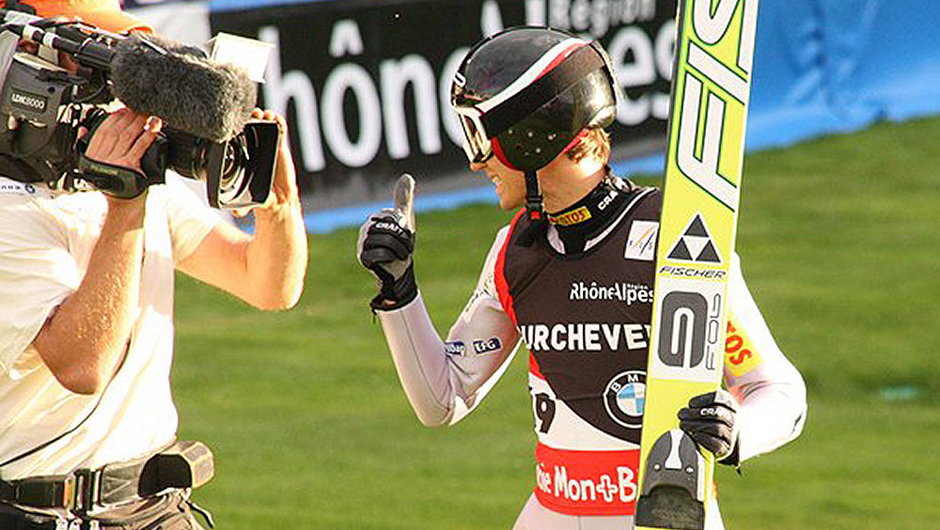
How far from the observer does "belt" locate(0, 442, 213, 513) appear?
17.0 feet

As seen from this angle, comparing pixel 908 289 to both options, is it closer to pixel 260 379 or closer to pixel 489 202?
pixel 489 202

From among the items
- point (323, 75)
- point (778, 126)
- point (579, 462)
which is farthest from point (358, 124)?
point (579, 462)

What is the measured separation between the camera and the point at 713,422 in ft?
15.3

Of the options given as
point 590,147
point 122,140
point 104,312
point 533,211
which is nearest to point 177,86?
point 122,140

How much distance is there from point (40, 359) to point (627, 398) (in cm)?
149

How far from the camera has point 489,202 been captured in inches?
591

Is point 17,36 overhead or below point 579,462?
overhead

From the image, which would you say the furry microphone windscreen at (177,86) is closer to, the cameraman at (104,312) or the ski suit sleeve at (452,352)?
the cameraman at (104,312)

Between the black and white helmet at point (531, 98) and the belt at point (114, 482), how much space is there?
3.73 ft

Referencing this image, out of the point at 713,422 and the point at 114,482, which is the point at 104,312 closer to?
the point at 114,482

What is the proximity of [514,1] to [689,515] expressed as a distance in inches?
401

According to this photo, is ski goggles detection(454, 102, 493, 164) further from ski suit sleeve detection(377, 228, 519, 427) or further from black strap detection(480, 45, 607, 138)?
ski suit sleeve detection(377, 228, 519, 427)

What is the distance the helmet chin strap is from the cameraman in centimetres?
64

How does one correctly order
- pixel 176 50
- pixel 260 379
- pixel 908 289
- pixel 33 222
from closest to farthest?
pixel 176 50 < pixel 33 222 < pixel 260 379 < pixel 908 289
